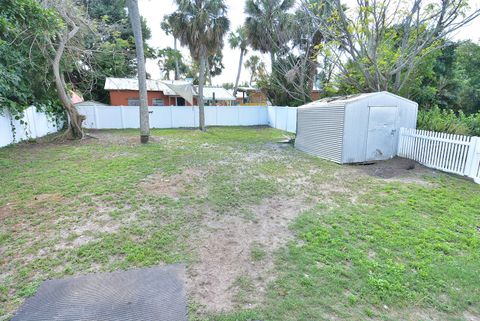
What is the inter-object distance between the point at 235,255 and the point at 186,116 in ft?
47.8

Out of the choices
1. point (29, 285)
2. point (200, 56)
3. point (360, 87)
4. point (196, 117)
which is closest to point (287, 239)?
point (29, 285)

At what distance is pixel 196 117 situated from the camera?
658 inches

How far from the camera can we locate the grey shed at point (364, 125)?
24.0ft

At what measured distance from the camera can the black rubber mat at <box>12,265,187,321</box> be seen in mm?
2047

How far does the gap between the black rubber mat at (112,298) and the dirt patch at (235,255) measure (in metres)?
0.21

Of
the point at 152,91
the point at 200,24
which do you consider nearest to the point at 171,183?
the point at 200,24

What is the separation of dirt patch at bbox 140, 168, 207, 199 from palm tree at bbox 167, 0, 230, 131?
869 centimetres

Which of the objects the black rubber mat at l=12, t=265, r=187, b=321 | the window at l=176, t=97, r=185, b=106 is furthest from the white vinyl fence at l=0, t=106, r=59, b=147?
the window at l=176, t=97, r=185, b=106

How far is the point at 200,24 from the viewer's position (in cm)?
1193

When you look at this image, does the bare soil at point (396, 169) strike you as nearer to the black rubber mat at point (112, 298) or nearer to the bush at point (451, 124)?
the bush at point (451, 124)

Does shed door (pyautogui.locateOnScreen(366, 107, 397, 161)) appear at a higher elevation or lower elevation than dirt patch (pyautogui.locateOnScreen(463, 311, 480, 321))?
higher

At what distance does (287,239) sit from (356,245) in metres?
0.85

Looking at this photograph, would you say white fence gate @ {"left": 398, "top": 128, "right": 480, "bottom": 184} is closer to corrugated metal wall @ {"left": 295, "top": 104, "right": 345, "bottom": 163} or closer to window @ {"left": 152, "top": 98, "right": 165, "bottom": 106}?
corrugated metal wall @ {"left": 295, "top": 104, "right": 345, "bottom": 163}

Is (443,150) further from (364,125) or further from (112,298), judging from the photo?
(112,298)
